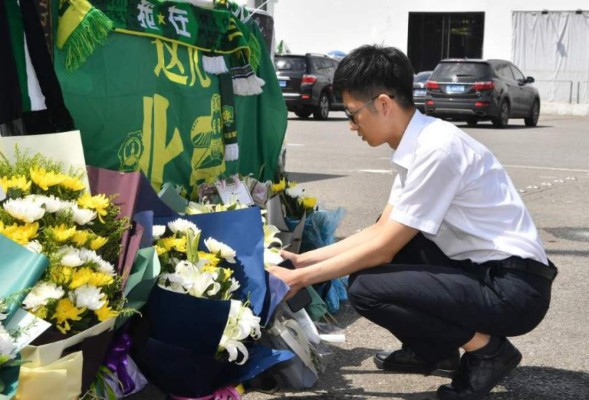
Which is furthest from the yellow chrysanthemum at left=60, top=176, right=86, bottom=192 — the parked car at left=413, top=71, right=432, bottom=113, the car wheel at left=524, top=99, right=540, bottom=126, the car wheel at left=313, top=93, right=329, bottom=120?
the parked car at left=413, top=71, right=432, bottom=113

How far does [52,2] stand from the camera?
4195 mm

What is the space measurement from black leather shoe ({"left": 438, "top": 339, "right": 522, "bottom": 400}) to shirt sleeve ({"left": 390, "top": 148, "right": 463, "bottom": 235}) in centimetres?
56

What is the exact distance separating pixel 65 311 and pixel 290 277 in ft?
3.46

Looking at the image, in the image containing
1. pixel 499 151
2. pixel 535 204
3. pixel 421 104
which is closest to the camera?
pixel 535 204

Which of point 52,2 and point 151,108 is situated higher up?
point 52,2

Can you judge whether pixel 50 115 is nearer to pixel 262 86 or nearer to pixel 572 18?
pixel 262 86

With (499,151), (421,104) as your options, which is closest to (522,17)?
(421,104)

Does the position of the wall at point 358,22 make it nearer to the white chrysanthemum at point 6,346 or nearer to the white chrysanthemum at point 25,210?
the white chrysanthemum at point 25,210

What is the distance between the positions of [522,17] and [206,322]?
32.7m

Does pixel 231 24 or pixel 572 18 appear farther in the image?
pixel 572 18

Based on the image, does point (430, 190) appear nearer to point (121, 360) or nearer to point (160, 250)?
point (160, 250)

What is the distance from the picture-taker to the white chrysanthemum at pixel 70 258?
10.0ft

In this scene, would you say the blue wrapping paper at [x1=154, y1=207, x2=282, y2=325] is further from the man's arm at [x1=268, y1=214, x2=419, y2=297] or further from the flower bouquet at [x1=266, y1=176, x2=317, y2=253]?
the flower bouquet at [x1=266, y1=176, x2=317, y2=253]

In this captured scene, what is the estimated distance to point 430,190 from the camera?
359 cm
